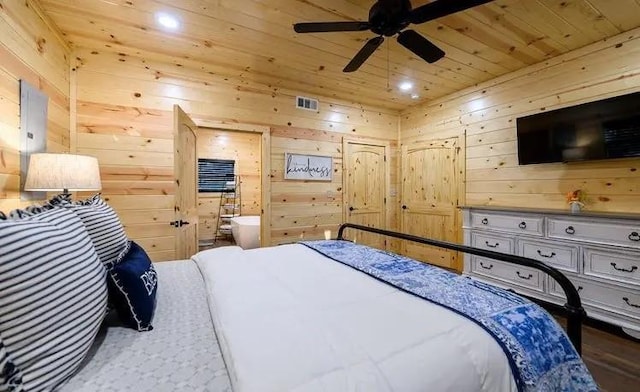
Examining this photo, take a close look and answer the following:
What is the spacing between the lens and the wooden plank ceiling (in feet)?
7.22

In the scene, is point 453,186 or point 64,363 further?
point 453,186

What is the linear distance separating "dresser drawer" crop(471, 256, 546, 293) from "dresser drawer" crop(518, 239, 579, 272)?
16 centimetres

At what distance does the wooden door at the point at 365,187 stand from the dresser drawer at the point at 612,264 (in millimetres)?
2613

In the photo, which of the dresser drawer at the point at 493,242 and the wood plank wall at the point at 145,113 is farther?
the dresser drawer at the point at 493,242

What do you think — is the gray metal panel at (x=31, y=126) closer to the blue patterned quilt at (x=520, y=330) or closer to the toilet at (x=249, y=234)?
the blue patterned quilt at (x=520, y=330)

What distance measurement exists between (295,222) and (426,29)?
8.81ft

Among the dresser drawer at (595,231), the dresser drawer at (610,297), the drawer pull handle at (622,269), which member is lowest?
the dresser drawer at (610,297)

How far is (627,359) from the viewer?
1964 millimetres

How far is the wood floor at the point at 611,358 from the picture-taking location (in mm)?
1733

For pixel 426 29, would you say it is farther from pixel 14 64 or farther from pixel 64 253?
pixel 14 64

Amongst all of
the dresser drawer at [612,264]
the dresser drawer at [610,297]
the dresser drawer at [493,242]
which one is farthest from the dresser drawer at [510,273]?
the dresser drawer at [612,264]

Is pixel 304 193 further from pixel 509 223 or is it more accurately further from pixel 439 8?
pixel 439 8

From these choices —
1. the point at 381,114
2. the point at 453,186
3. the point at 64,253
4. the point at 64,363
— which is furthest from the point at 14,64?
the point at 453,186

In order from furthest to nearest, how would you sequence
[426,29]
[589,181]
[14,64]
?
[589,181]
[426,29]
[14,64]
